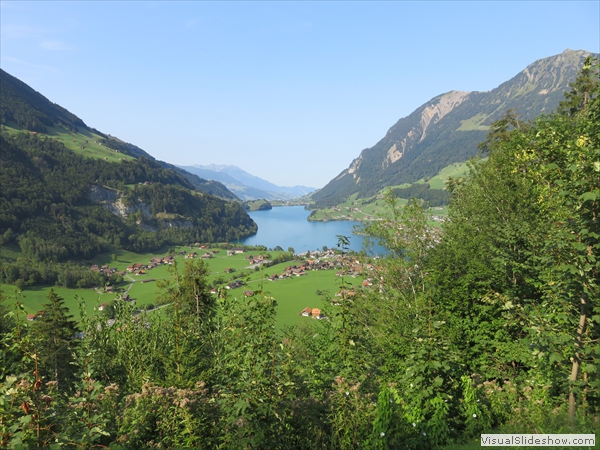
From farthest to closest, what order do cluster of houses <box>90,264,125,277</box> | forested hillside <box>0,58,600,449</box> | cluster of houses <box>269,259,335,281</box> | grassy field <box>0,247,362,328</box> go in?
cluster of houses <box>90,264,125,277</box> → cluster of houses <box>269,259,335,281</box> → grassy field <box>0,247,362,328</box> → forested hillside <box>0,58,600,449</box>

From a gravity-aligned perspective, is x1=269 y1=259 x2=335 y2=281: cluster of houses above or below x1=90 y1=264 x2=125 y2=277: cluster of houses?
above

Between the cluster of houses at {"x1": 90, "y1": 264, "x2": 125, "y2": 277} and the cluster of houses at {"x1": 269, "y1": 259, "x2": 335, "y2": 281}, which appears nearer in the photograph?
the cluster of houses at {"x1": 269, "y1": 259, "x2": 335, "y2": 281}

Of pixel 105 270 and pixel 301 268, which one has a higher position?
pixel 301 268

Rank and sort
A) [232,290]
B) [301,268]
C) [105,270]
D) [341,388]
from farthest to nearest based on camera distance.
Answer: [105,270], [301,268], [232,290], [341,388]

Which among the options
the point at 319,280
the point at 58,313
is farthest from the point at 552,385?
the point at 319,280

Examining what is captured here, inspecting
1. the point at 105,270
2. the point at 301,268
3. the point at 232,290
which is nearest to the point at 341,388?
the point at 232,290

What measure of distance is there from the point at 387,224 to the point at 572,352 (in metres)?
13.5

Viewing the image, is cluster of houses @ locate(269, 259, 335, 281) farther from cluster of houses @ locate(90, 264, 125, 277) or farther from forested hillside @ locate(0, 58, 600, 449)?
forested hillside @ locate(0, 58, 600, 449)

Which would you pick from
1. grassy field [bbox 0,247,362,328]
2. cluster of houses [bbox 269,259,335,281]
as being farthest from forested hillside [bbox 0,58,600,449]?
A: cluster of houses [bbox 269,259,335,281]

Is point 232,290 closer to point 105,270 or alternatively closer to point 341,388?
point 105,270

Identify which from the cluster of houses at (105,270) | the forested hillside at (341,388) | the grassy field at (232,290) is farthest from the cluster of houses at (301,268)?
the forested hillside at (341,388)

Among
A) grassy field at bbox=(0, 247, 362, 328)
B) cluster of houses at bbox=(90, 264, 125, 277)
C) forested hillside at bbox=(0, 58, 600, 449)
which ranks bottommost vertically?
cluster of houses at bbox=(90, 264, 125, 277)

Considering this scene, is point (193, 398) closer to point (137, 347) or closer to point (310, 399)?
point (310, 399)

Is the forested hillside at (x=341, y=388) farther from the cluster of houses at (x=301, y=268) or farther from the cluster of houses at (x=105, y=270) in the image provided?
the cluster of houses at (x=105, y=270)
